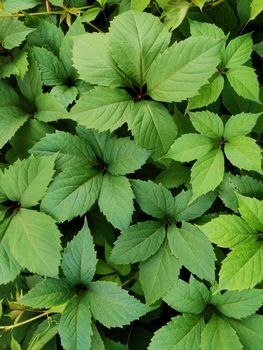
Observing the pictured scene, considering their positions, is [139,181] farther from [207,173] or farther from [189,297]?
[189,297]

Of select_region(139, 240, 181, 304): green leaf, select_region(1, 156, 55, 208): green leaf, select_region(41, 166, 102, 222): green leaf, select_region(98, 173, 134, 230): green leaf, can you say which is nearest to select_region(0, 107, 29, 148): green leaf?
select_region(1, 156, 55, 208): green leaf

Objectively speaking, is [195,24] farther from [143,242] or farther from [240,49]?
[143,242]

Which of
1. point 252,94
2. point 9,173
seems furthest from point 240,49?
point 9,173

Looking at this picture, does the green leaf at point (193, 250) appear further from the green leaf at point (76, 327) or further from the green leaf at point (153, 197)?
the green leaf at point (76, 327)

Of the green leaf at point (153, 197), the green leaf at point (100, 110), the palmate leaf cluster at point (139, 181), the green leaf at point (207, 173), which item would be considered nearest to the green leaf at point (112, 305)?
the palmate leaf cluster at point (139, 181)

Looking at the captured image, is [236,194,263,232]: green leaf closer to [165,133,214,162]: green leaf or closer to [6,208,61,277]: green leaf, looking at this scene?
[165,133,214,162]: green leaf

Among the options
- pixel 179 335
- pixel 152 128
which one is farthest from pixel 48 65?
pixel 179 335
